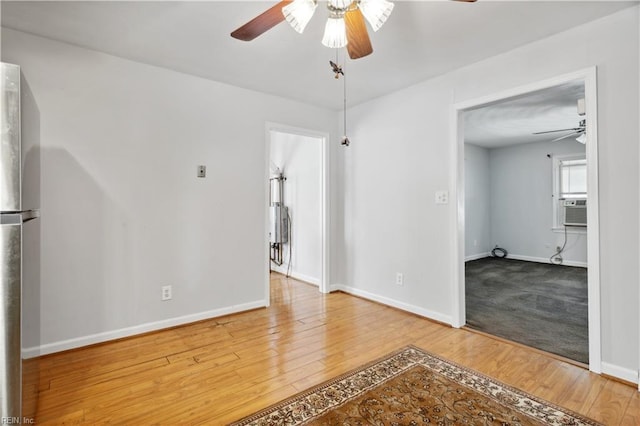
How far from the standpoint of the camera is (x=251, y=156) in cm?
350

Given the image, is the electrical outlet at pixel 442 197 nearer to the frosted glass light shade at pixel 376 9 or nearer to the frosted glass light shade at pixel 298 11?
the frosted glass light shade at pixel 376 9

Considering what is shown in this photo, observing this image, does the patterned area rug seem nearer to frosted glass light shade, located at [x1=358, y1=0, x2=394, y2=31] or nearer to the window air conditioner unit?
frosted glass light shade, located at [x1=358, y1=0, x2=394, y2=31]

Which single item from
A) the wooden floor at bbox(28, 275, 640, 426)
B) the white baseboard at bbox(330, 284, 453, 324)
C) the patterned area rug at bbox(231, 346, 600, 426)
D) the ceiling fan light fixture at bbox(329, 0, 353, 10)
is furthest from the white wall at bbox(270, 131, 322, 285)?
the ceiling fan light fixture at bbox(329, 0, 353, 10)

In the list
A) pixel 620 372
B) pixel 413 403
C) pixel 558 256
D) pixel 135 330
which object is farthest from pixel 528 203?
pixel 135 330

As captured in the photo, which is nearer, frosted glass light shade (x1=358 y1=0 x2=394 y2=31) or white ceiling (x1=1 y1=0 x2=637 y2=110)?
frosted glass light shade (x1=358 y1=0 x2=394 y2=31)

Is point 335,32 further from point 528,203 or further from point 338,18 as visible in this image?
point 528,203

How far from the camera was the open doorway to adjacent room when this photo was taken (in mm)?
4359

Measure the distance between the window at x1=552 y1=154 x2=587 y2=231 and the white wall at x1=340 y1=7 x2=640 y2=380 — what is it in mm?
4663

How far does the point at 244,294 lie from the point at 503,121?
4.61 m

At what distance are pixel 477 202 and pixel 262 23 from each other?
21.2ft

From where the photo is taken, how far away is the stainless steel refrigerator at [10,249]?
1413 mm

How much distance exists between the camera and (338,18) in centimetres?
164

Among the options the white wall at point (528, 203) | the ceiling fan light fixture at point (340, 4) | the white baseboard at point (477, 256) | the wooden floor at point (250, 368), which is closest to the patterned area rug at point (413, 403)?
the wooden floor at point (250, 368)

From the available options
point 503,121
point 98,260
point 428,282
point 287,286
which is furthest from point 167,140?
point 503,121
